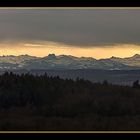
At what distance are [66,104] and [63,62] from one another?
0.47 metres

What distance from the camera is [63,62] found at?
593 cm

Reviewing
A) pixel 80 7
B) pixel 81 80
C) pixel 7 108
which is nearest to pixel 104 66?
pixel 81 80

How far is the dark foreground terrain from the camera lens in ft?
Result: 19.0

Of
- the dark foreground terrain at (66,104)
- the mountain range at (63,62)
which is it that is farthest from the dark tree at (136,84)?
the mountain range at (63,62)

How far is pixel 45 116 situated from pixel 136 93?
38.9 inches

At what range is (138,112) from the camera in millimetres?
5750

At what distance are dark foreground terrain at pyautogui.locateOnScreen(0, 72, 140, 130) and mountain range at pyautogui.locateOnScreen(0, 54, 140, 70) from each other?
0.11 m

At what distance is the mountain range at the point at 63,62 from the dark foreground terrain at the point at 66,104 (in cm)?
11

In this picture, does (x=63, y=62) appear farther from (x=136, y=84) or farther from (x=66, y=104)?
(x=136, y=84)

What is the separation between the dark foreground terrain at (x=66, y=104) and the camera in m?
5.78

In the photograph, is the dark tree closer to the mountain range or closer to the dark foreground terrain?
the dark foreground terrain

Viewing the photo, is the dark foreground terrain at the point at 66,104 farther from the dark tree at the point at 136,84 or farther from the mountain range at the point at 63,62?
the mountain range at the point at 63,62
